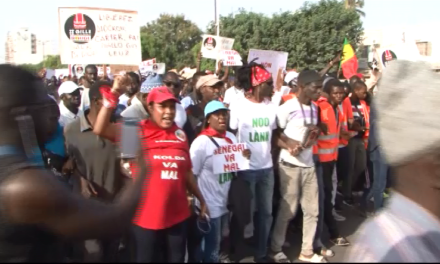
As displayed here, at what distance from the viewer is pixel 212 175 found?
14.0 feet

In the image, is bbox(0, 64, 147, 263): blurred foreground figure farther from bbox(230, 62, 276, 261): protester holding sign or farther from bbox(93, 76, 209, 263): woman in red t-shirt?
bbox(230, 62, 276, 261): protester holding sign

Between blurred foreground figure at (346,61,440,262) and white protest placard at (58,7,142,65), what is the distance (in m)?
5.87

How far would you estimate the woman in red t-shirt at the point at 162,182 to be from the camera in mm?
3559

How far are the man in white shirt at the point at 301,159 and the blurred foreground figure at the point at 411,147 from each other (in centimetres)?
329

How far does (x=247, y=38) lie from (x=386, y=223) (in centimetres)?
3328

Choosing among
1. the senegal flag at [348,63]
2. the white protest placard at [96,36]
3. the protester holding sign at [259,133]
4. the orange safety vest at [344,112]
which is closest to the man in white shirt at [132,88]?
the white protest placard at [96,36]

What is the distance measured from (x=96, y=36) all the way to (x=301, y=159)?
Answer: 364 cm

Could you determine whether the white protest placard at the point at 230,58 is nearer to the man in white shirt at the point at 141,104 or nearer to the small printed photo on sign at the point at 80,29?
the small printed photo on sign at the point at 80,29

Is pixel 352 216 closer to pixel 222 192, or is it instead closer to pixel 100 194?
pixel 222 192

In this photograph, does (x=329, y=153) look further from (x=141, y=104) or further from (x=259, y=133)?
(x=141, y=104)

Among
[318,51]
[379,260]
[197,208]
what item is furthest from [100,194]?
[318,51]

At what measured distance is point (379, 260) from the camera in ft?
2.98

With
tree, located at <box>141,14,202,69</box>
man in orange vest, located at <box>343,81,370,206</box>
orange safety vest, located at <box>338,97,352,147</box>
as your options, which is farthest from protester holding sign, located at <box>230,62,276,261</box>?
tree, located at <box>141,14,202,69</box>

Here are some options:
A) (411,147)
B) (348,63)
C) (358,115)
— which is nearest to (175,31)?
(348,63)
